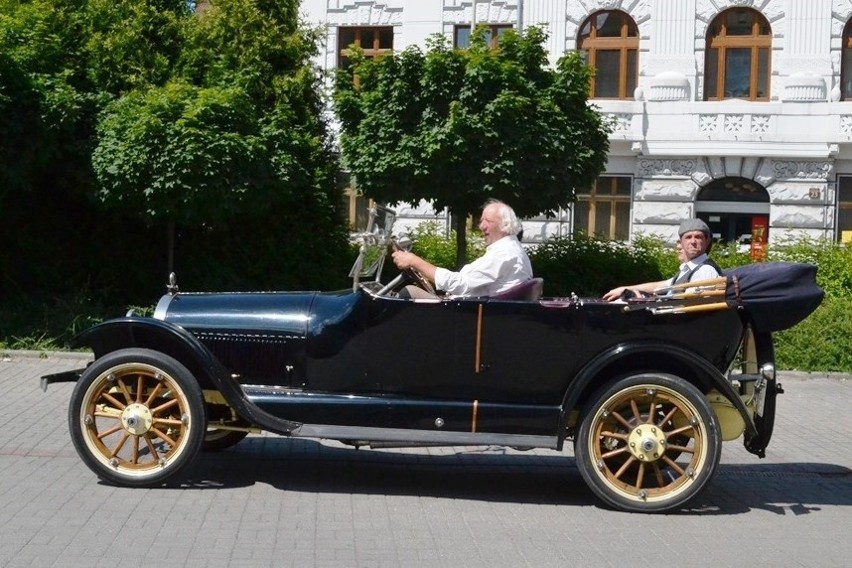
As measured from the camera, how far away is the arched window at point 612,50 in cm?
2653

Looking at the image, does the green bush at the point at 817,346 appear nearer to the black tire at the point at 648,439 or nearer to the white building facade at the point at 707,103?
the black tire at the point at 648,439

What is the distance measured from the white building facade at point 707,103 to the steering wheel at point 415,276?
17918 millimetres

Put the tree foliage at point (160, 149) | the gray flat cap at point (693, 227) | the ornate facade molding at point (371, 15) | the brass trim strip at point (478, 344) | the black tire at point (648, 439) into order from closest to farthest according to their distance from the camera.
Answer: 1. the black tire at point (648, 439)
2. the brass trim strip at point (478, 344)
3. the gray flat cap at point (693, 227)
4. the tree foliage at point (160, 149)
5. the ornate facade molding at point (371, 15)

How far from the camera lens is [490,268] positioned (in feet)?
25.2

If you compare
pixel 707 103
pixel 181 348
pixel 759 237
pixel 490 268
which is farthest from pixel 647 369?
pixel 707 103

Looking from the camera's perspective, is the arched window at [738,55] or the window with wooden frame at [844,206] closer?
the window with wooden frame at [844,206]

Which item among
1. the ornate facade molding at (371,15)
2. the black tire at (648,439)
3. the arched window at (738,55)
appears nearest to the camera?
the black tire at (648,439)

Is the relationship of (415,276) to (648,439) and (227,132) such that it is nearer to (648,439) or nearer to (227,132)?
(648,439)

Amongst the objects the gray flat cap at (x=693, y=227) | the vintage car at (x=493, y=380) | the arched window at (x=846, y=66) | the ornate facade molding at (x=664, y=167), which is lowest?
the vintage car at (x=493, y=380)

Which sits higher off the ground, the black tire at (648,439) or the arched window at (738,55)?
the arched window at (738,55)

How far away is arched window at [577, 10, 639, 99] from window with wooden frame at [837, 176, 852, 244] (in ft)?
15.6

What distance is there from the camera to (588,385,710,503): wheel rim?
7.41 metres

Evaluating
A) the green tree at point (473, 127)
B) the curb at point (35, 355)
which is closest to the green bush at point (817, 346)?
the green tree at point (473, 127)

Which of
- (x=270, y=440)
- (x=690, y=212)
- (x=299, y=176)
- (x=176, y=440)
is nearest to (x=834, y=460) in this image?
(x=270, y=440)
